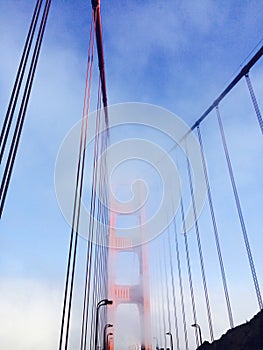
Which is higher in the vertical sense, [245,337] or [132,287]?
[132,287]

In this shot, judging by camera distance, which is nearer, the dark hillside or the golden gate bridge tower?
the dark hillside

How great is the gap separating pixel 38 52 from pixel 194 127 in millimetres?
12522

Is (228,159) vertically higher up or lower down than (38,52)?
higher up

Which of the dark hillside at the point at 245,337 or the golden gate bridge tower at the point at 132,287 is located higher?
the golden gate bridge tower at the point at 132,287

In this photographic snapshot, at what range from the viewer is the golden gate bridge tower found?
14.0 meters

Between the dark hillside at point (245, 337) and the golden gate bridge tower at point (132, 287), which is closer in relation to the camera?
the dark hillside at point (245, 337)

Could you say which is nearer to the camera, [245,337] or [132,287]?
[245,337]

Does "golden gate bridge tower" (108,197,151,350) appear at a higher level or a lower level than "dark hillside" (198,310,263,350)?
higher

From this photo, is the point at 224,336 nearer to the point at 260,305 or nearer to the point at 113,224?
the point at 260,305

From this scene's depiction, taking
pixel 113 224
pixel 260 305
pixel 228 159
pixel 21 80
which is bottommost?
pixel 260 305

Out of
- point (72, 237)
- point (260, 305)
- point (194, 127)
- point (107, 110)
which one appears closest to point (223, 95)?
point (194, 127)

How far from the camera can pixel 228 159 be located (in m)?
9.59

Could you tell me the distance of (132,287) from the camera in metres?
15.0

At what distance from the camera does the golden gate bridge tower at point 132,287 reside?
14000 mm
